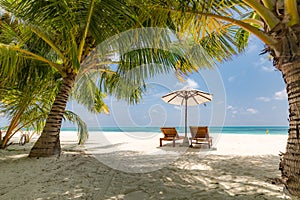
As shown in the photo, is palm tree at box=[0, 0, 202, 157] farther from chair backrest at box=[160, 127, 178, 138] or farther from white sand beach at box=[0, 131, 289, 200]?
chair backrest at box=[160, 127, 178, 138]

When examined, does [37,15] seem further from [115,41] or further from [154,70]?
[154,70]

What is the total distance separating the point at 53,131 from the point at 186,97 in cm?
471

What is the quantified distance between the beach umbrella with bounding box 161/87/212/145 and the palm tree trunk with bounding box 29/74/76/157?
145 inches

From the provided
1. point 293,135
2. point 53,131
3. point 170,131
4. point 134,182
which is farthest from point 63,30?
point 170,131

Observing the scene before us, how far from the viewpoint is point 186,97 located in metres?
→ 7.02

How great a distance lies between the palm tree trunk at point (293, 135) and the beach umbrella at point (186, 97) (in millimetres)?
4371

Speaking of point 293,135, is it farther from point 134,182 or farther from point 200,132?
point 200,132

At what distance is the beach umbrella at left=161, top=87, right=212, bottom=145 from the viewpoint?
21.5ft

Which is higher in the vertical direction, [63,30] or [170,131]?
[63,30]

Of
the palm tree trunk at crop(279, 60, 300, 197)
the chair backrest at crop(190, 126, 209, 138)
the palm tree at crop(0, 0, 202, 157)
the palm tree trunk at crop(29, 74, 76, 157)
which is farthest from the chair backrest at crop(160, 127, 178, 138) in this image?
the palm tree trunk at crop(279, 60, 300, 197)

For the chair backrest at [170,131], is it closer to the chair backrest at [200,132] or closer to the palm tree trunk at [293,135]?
the chair backrest at [200,132]

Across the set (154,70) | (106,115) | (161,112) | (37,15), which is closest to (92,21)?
(37,15)

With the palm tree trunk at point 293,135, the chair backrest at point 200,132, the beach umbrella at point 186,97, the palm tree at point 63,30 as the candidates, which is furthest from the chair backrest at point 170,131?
the palm tree trunk at point 293,135

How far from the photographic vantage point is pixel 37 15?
288 cm
